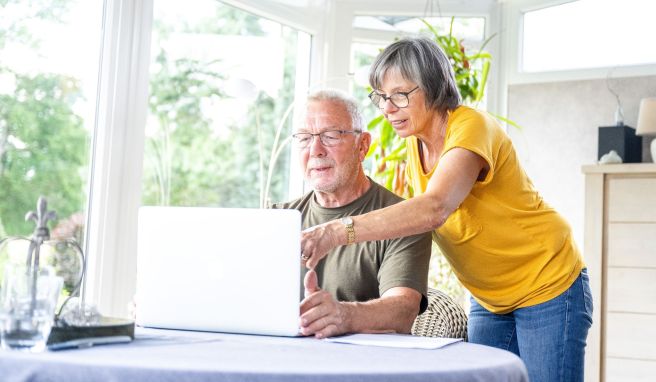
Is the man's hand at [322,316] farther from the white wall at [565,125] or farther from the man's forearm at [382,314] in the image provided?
the white wall at [565,125]

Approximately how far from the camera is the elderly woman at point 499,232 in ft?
6.43

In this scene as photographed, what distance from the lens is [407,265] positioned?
6.62 ft

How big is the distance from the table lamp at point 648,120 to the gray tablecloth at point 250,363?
2899mm

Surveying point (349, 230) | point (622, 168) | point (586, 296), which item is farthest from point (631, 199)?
point (349, 230)

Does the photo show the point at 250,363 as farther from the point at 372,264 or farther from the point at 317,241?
the point at 372,264

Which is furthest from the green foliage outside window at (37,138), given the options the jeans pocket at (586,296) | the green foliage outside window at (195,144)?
the green foliage outside window at (195,144)

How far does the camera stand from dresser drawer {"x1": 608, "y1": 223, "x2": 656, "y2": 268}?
12.3ft

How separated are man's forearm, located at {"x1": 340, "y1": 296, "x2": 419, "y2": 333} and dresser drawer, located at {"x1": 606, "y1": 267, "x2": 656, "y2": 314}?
2161 mm

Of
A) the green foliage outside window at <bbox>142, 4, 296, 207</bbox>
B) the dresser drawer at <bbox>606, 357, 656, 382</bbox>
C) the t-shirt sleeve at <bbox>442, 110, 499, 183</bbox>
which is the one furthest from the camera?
the green foliage outside window at <bbox>142, 4, 296, 207</bbox>

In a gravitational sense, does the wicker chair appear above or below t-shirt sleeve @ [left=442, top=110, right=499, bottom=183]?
below

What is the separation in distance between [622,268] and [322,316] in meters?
2.56

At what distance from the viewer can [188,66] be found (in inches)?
300

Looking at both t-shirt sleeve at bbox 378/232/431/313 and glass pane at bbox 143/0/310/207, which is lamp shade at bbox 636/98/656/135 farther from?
glass pane at bbox 143/0/310/207

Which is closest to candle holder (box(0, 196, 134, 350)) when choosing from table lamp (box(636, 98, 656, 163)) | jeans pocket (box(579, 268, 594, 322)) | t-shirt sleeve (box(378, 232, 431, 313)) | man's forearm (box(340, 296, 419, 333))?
man's forearm (box(340, 296, 419, 333))
